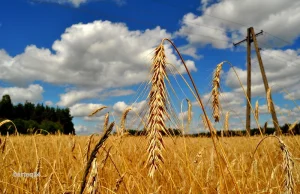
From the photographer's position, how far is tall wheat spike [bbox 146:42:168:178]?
5.12ft

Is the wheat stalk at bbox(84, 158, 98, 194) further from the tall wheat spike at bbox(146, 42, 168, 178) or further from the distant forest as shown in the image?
the distant forest

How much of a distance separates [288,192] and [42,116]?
276 feet

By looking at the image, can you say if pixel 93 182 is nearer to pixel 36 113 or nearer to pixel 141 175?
pixel 141 175

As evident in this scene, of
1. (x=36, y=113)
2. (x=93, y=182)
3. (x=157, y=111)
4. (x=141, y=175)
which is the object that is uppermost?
(x=36, y=113)

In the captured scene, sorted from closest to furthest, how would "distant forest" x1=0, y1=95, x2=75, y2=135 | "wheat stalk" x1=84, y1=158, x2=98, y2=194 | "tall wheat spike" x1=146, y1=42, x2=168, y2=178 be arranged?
"wheat stalk" x1=84, y1=158, x2=98, y2=194
"tall wheat spike" x1=146, y1=42, x2=168, y2=178
"distant forest" x1=0, y1=95, x2=75, y2=135

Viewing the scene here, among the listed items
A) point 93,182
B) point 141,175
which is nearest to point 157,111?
point 141,175

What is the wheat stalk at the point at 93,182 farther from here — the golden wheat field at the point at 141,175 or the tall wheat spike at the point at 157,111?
the tall wheat spike at the point at 157,111

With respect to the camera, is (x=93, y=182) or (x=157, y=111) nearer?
(x=93, y=182)

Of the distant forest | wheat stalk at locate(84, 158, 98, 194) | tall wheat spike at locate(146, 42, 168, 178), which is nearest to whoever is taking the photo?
wheat stalk at locate(84, 158, 98, 194)

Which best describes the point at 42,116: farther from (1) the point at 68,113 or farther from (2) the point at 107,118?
(2) the point at 107,118

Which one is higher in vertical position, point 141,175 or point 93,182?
point 93,182

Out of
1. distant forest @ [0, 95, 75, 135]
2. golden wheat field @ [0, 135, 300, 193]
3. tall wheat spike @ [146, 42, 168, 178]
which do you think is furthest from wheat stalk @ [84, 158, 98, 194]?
distant forest @ [0, 95, 75, 135]

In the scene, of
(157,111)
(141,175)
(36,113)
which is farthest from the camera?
(36,113)

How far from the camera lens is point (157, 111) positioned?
1.63 metres
